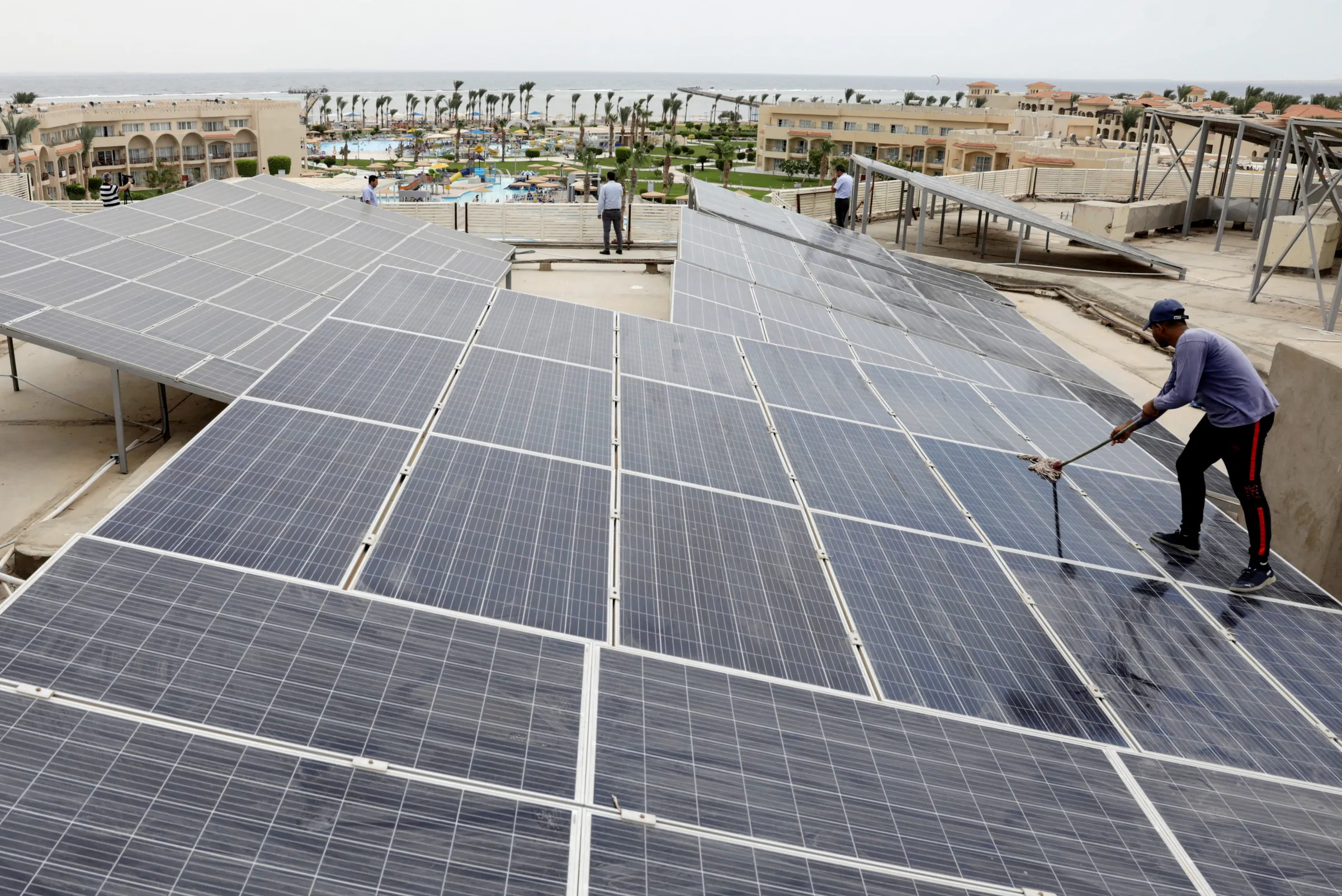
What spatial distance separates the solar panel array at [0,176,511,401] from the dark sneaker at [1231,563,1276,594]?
960 cm

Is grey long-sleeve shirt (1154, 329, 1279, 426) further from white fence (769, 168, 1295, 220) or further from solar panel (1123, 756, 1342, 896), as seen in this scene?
white fence (769, 168, 1295, 220)

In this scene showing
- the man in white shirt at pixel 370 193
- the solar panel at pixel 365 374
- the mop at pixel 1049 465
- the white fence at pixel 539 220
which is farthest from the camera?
the white fence at pixel 539 220

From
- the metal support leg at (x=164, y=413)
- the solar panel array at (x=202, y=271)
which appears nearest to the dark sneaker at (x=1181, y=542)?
the solar panel array at (x=202, y=271)

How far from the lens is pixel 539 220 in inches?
1102

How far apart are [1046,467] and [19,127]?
11780 centimetres

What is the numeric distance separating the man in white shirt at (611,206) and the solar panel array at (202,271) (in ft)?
13.7

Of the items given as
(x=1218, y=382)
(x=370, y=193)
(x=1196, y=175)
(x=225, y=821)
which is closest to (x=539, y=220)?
(x=370, y=193)

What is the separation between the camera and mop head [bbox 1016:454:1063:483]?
9656 millimetres

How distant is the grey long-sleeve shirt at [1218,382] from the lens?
821cm

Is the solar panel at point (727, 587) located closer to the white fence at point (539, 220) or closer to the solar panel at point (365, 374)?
the solar panel at point (365, 374)

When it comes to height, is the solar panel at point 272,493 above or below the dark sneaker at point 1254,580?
above

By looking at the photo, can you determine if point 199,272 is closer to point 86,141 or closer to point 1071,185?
point 1071,185

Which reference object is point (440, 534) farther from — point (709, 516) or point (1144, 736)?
point (1144, 736)

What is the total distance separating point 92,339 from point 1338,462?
13.6 meters
